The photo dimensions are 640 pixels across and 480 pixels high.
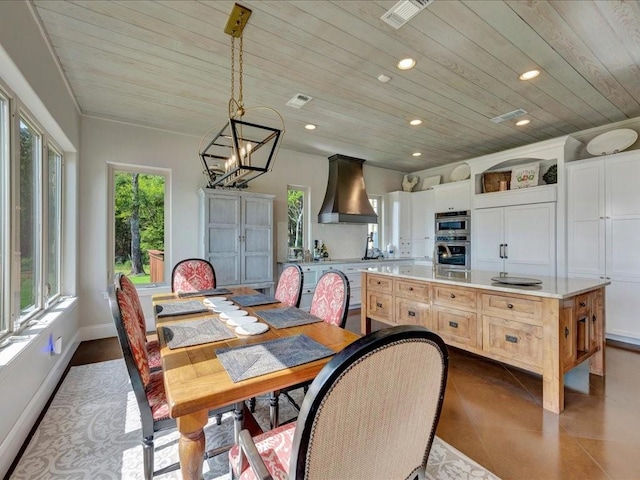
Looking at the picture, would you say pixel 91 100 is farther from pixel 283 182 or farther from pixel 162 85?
pixel 283 182

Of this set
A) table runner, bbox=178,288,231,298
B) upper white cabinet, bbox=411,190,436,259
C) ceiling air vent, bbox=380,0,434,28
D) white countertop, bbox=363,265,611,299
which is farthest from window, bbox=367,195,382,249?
ceiling air vent, bbox=380,0,434,28

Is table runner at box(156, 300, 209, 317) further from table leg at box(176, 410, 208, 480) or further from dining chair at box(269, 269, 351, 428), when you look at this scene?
table leg at box(176, 410, 208, 480)

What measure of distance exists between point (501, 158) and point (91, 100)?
550 cm

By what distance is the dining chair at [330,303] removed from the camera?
1993mm

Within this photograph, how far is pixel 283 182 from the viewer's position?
5121 mm

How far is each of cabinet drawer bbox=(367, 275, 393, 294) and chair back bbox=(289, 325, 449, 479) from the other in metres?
2.65

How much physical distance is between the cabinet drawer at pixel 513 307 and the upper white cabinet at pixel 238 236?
9.51 ft

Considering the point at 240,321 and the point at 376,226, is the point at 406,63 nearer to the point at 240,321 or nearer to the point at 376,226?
the point at 240,321

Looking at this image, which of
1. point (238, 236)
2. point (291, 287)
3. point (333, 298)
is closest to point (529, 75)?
point (333, 298)

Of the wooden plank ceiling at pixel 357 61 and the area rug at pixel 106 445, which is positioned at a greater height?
the wooden plank ceiling at pixel 357 61

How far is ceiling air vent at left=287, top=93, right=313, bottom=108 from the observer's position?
317cm

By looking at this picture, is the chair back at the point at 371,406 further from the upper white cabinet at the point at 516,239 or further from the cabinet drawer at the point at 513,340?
the upper white cabinet at the point at 516,239

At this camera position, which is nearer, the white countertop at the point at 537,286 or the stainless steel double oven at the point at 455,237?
the white countertop at the point at 537,286

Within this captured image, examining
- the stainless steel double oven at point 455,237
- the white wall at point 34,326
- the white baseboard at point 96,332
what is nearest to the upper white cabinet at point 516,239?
the stainless steel double oven at point 455,237
